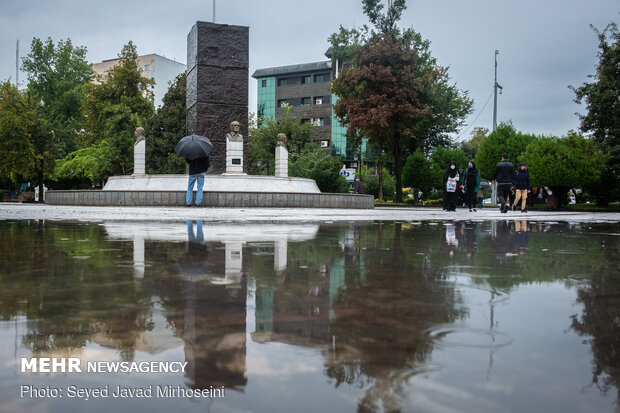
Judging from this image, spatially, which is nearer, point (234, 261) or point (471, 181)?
point (234, 261)

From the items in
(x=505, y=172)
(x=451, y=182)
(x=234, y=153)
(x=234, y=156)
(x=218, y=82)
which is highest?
(x=218, y=82)

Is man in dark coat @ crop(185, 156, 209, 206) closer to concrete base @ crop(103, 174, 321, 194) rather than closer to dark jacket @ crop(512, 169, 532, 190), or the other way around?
concrete base @ crop(103, 174, 321, 194)

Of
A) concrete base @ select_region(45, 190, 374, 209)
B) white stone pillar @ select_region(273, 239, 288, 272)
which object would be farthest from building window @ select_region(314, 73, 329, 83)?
white stone pillar @ select_region(273, 239, 288, 272)

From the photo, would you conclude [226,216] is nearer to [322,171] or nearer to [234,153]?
[234,153]

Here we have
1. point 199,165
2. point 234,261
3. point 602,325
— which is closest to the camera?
point 602,325

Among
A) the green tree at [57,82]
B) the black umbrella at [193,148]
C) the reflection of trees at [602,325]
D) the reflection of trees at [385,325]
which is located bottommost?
the reflection of trees at [602,325]

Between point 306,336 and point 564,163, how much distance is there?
30.4m

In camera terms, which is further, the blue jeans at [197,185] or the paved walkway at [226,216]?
the blue jeans at [197,185]

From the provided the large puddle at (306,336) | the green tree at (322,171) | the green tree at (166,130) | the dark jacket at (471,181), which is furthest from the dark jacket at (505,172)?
the green tree at (166,130)

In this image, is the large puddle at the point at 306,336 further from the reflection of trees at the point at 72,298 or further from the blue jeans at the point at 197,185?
the blue jeans at the point at 197,185

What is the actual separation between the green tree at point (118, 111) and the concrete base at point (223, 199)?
26269 mm

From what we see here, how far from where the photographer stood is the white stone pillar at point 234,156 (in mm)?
25328

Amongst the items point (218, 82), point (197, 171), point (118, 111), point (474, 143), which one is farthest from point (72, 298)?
point (474, 143)

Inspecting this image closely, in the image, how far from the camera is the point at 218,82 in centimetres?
2533
